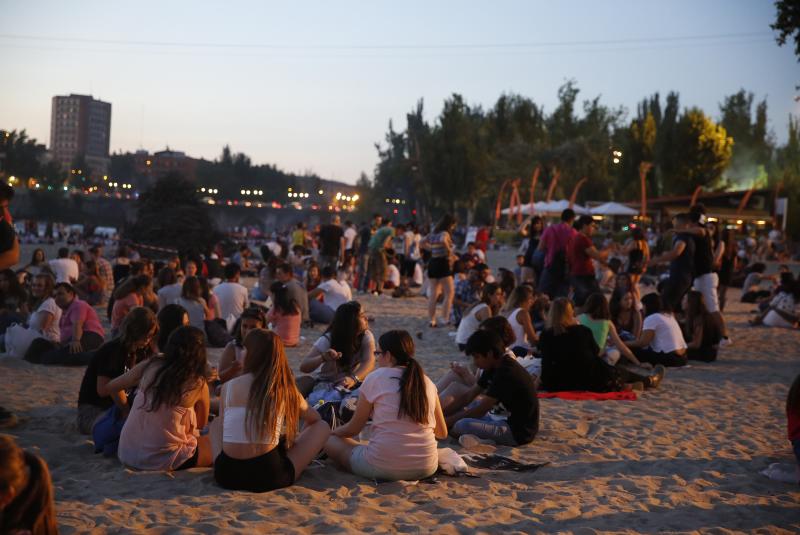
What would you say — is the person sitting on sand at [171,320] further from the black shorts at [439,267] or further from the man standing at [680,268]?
the black shorts at [439,267]

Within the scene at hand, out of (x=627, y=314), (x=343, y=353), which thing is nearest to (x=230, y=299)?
(x=343, y=353)

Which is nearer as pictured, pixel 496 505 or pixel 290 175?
pixel 496 505

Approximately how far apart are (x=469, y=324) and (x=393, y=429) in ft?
15.9

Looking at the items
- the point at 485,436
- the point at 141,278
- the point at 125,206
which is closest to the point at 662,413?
the point at 485,436

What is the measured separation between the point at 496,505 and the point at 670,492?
118cm

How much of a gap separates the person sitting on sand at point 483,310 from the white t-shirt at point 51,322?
4.39 meters

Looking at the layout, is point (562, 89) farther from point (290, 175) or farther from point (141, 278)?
point (290, 175)

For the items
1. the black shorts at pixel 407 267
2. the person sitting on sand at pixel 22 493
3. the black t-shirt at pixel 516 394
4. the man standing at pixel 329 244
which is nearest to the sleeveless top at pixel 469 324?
the black t-shirt at pixel 516 394

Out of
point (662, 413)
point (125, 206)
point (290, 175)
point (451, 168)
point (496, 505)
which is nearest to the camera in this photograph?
point (496, 505)

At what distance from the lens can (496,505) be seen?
15.5 feet

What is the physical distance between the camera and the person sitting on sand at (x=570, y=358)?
7.30 meters

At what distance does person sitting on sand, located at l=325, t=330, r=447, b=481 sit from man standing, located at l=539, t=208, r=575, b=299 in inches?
285

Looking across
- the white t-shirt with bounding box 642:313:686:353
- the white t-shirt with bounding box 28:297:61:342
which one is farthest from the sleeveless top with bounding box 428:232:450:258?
the white t-shirt with bounding box 28:297:61:342

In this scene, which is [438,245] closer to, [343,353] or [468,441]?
[343,353]
